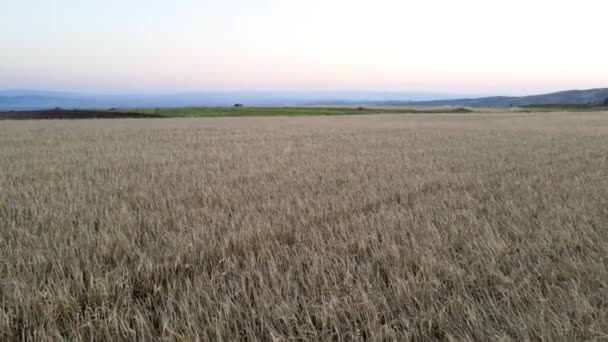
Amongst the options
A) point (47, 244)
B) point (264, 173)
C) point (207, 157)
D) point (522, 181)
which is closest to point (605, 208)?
point (522, 181)

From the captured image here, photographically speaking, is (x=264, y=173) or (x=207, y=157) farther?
(x=207, y=157)

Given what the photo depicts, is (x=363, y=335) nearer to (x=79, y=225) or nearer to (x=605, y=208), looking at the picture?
(x=79, y=225)

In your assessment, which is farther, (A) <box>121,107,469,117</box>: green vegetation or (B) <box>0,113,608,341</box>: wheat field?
(A) <box>121,107,469,117</box>: green vegetation

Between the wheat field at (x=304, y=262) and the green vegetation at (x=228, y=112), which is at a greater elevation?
the green vegetation at (x=228, y=112)

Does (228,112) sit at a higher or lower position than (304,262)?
higher

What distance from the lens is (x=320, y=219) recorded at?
11.6 ft

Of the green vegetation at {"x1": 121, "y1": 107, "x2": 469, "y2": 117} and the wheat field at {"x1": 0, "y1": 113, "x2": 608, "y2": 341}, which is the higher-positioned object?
the green vegetation at {"x1": 121, "y1": 107, "x2": 469, "y2": 117}

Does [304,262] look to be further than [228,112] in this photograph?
No

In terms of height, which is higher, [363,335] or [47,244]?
[47,244]

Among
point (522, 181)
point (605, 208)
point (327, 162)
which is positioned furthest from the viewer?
point (327, 162)

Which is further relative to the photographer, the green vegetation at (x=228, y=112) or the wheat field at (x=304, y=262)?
the green vegetation at (x=228, y=112)

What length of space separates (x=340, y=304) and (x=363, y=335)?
222 mm

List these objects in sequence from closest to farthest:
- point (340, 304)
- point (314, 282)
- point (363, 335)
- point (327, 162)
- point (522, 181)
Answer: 1. point (363, 335)
2. point (340, 304)
3. point (314, 282)
4. point (522, 181)
5. point (327, 162)

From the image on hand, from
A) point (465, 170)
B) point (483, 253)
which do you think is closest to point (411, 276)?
point (483, 253)
